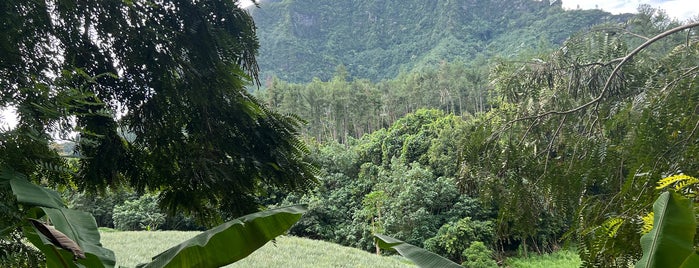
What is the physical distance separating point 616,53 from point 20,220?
11.2ft

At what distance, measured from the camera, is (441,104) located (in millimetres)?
31828

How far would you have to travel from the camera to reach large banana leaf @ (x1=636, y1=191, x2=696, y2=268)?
0.87 meters

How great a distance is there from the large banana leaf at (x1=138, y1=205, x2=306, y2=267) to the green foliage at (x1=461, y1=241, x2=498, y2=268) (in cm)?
1236

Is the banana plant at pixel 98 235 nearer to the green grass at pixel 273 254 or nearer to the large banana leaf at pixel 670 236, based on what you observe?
the large banana leaf at pixel 670 236

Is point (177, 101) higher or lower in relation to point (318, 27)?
lower

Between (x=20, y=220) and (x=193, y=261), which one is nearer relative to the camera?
(x=193, y=261)

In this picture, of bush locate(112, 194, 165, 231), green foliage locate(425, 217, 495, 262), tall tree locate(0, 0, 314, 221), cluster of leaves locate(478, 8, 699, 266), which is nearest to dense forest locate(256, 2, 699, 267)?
cluster of leaves locate(478, 8, 699, 266)

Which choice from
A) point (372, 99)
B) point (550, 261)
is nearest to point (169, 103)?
point (550, 261)

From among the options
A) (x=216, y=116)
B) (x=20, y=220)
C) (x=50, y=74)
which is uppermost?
(x=50, y=74)

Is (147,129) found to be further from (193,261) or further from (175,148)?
(193,261)

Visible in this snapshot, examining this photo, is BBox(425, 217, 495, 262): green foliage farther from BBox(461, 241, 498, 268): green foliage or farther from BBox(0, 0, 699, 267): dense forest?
BBox(0, 0, 699, 267): dense forest

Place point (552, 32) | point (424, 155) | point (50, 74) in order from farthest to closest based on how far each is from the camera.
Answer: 1. point (552, 32)
2. point (424, 155)
3. point (50, 74)

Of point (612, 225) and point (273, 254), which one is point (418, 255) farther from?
point (273, 254)

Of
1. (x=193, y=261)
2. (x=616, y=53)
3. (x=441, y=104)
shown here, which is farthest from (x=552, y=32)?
(x=193, y=261)
